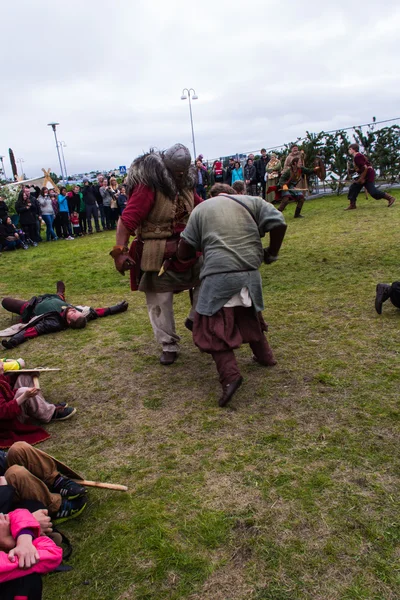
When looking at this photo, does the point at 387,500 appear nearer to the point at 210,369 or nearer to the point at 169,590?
the point at 169,590

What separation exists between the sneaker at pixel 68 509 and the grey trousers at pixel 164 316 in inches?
79.6

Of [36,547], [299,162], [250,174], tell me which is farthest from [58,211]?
[36,547]

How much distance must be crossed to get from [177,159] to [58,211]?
39.1ft

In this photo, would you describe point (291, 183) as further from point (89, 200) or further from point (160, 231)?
point (160, 231)

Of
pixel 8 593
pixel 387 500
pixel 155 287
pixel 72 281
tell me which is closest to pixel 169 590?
pixel 8 593

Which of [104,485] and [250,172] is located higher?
[250,172]

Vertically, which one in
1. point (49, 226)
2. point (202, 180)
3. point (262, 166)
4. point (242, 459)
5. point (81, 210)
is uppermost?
point (262, 166)

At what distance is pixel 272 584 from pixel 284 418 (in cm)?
133

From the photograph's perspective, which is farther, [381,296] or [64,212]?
[64,212]

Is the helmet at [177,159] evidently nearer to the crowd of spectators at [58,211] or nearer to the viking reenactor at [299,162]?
the viking reenactor at [299,162]

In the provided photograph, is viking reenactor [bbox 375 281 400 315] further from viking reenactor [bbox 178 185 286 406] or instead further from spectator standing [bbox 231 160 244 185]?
spectator standing [bbox 231 160 244 185]

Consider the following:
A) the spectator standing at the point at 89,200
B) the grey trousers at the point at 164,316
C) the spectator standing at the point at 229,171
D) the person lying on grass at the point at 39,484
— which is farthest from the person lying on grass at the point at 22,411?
the spectator standing at the point at 229,171

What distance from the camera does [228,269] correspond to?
3.55 m

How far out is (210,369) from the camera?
4.29 metres
